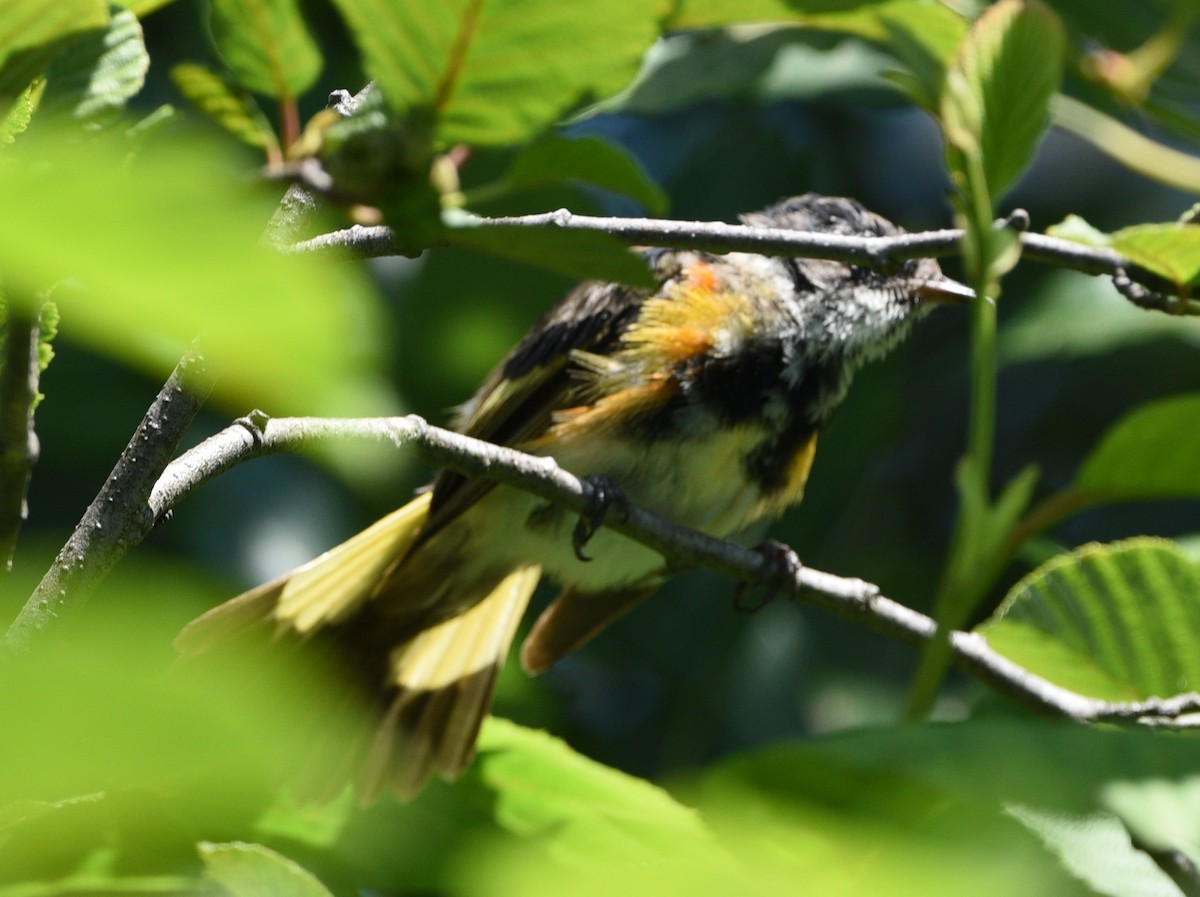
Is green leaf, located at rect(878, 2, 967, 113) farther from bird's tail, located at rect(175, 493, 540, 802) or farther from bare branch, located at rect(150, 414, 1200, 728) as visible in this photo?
bird's tail, located at rect(175, 493, 540, 802)

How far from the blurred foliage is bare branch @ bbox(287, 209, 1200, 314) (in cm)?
10

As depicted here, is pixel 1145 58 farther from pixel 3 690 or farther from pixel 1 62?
pixel 3 690

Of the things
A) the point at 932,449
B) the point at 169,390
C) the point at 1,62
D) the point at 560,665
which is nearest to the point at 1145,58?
the point at 932,449

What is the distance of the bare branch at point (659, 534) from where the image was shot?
1.58 meters

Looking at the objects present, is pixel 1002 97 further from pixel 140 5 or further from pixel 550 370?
pixel 550 370

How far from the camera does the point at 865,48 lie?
3.84 m

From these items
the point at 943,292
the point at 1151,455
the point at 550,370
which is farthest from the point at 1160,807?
the point at 943,292

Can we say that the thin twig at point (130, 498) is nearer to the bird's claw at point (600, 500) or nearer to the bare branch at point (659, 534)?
the bare branch at point (659, 534)

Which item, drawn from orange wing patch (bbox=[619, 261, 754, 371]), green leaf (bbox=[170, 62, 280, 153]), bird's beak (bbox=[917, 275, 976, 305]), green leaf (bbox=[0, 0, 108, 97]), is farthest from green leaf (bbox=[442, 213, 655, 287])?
bird's beak (bbox=[917, 275, 976, 305])

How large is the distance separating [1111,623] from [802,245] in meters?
0.74

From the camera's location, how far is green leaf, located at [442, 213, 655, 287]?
2.68 feet

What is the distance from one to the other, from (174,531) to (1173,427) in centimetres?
267

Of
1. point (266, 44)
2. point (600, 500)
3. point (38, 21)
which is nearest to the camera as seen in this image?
point (38, 21)

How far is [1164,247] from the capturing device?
139 centimetres
